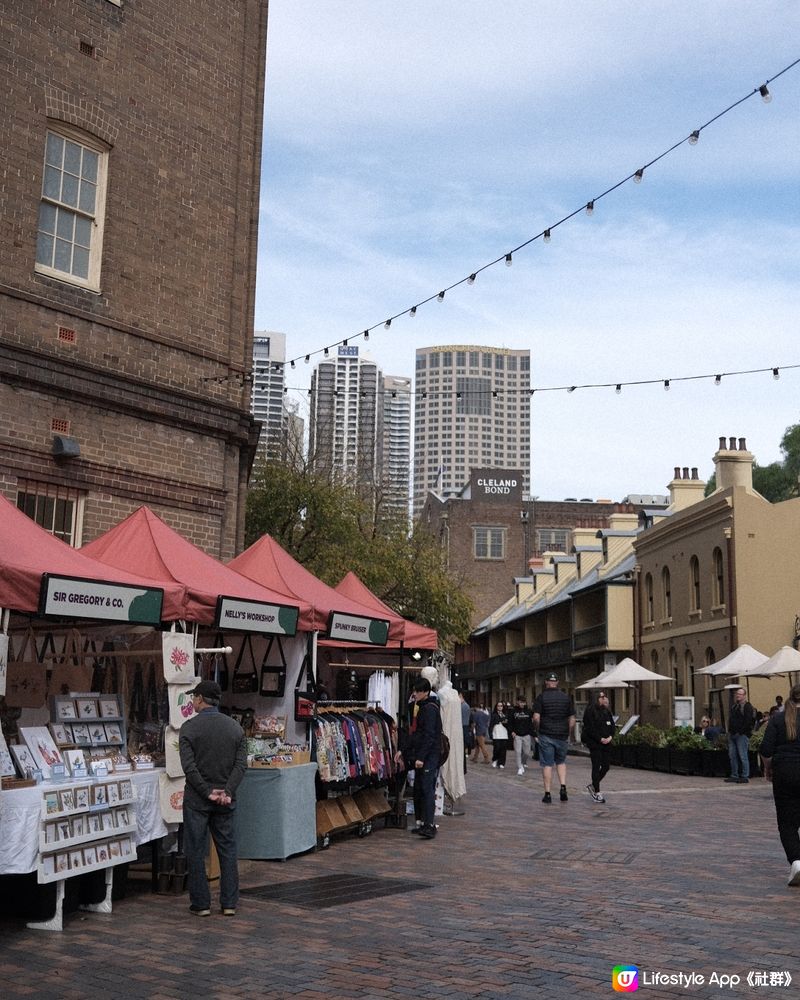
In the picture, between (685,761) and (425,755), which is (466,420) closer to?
(685,761)

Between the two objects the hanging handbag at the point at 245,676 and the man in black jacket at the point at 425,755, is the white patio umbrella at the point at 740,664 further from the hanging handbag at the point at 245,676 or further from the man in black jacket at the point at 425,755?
the hanging handbag at the point at 245,676

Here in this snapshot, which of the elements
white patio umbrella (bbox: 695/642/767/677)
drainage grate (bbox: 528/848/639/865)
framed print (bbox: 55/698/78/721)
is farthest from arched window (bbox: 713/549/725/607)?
framed print (bbox: 55/698/78/721)

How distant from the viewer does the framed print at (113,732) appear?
31.8 ft

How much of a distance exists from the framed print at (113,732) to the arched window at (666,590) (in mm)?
31363

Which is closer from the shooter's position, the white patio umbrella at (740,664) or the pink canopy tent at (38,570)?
the pink canopy tent at (38,570)

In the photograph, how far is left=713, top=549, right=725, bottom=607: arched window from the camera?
34.4 meters

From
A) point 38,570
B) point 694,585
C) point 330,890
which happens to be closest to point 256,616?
point 330,890

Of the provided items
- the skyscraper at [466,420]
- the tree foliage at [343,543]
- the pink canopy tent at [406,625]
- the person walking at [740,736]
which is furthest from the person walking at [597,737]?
the skyscraper at [466,420]

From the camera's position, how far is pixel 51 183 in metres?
15.6

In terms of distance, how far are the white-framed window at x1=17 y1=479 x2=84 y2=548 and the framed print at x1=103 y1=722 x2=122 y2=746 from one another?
5.58 metres

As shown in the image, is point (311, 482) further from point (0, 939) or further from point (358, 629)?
point (0, 939)

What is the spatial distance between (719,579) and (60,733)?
2865cm

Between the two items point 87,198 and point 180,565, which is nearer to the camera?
point 180,565

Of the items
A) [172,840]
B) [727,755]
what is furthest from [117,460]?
[727,755]
